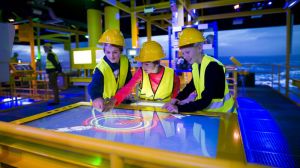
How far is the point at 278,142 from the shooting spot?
3.90 metres

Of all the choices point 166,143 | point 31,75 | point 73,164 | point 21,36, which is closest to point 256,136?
point 166,143

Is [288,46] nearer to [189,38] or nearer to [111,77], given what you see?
[189,38]

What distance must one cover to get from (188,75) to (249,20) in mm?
9289

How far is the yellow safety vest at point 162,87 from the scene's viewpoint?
2500 millimetres

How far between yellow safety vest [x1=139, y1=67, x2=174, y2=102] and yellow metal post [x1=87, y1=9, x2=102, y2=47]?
5.72 m

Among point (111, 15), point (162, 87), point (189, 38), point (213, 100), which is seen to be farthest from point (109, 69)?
point (111, 15)

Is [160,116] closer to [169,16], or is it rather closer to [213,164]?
[213,164]

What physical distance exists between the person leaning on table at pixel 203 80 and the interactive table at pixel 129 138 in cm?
9

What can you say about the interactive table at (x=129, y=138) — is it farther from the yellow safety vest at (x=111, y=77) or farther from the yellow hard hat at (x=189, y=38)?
the yellow hard hat at (x=189, y=38)

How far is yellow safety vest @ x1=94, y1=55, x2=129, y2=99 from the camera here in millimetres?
2434

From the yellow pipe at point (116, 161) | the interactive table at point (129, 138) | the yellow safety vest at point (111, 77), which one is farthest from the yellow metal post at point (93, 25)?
the yellow pipe at point (116, 161)

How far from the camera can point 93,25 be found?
781cm

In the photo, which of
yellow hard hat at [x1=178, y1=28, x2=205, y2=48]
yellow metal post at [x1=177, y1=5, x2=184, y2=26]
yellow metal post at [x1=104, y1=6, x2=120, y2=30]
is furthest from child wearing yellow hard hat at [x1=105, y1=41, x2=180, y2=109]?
yellow metal post at [x1=104, y1=6, x2=120, y2=30]

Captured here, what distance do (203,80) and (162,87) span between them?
592 millimetres
